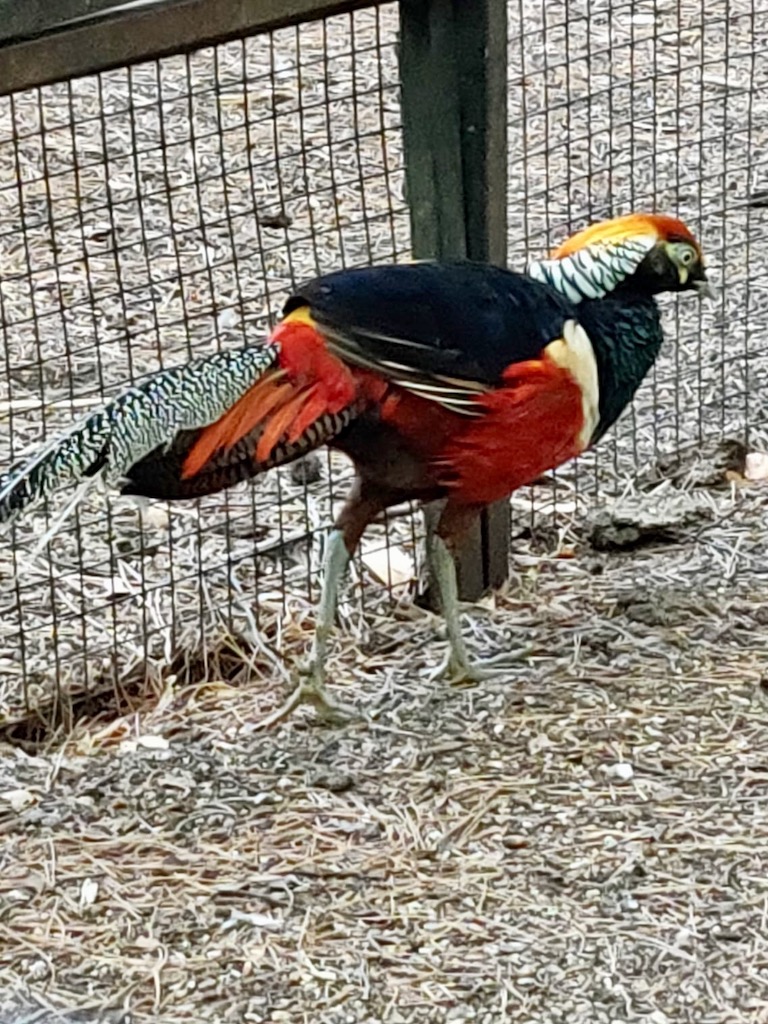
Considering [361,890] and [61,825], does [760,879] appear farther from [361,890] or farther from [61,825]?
[61,825]

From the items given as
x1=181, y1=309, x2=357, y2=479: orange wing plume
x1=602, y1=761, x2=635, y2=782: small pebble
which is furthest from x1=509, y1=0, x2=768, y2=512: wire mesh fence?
x1=602, y1=761, x2=635, y2=782: small pebble

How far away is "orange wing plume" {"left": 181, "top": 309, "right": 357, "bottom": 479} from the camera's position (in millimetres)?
3562

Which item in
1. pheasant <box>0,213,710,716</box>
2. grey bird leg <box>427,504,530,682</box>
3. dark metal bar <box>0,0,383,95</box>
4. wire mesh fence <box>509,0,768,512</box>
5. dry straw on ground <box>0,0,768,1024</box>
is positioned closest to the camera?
dry straw on ground <box>0,0,768,1024</box>

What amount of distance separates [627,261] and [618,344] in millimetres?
188

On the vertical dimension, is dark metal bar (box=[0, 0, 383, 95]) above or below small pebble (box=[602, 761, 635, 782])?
above

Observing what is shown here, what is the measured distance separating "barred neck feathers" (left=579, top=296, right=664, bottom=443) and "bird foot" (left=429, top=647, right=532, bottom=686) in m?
0.59

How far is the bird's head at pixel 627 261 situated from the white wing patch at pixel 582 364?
14 cm

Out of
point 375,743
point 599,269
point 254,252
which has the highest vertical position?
point 599,269

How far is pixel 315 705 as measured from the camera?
3.99 metres

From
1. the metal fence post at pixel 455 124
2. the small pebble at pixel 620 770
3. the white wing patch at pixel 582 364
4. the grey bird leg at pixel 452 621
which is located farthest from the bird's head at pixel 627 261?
the small pebble at pixel 620 770

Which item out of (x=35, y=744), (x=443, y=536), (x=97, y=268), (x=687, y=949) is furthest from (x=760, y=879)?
(x=97, y=268)

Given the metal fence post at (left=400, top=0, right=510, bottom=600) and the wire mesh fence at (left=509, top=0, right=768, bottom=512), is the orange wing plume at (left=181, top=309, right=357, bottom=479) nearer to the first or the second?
the metal fence post at (left=400, top=0, right=510, bottom=600)

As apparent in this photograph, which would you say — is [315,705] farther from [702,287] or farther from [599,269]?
[702,287]

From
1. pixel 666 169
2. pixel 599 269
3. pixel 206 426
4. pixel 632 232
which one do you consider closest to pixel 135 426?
pixel 206 426
